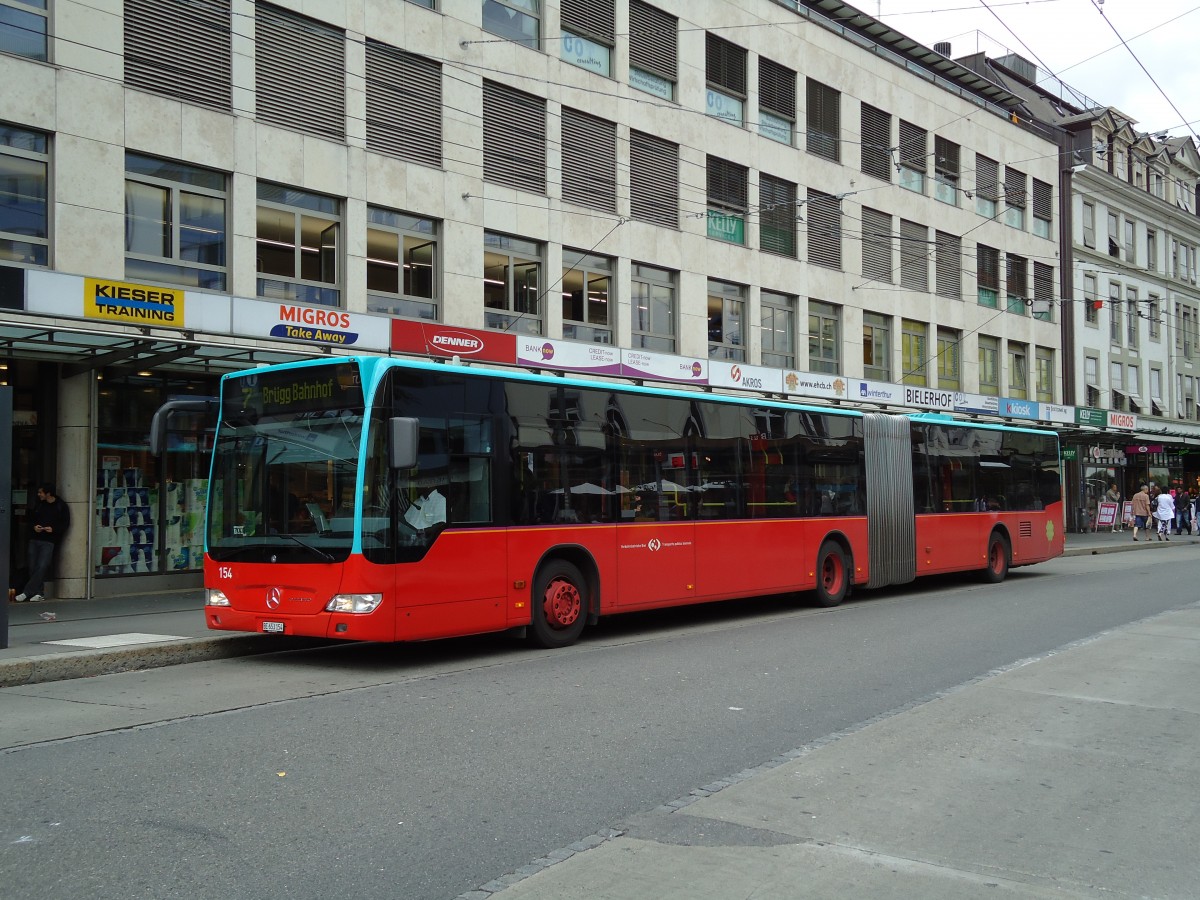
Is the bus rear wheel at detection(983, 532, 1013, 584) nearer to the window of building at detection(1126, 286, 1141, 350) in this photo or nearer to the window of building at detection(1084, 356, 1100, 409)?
the window of building at detection(1084, 356, 1100, 409)

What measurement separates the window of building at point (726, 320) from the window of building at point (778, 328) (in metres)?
0.65

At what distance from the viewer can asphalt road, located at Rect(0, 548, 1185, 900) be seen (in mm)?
5031

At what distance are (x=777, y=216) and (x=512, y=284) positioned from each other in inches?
393

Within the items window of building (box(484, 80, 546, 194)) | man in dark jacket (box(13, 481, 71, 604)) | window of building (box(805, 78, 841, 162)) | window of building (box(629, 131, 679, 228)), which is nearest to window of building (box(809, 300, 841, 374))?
window of building (box(805, 78, 841, 162))

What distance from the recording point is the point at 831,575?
58.9 ft

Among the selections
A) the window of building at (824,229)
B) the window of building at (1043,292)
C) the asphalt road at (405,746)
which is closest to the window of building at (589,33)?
the window of building at (824,229)

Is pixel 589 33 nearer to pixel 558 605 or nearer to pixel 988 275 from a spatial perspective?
pixel 558 605

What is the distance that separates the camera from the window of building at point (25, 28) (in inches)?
617

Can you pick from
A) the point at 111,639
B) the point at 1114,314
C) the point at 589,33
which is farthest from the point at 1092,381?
the point at 111,639

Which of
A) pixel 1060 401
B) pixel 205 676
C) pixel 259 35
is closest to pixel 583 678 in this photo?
pixel 205 676

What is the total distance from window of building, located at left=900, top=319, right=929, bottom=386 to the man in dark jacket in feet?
81.7

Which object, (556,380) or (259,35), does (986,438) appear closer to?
(556,380)

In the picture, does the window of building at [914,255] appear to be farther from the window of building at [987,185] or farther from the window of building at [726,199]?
the window of building at [726,199]

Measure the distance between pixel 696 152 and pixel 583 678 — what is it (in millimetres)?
→ 19173
